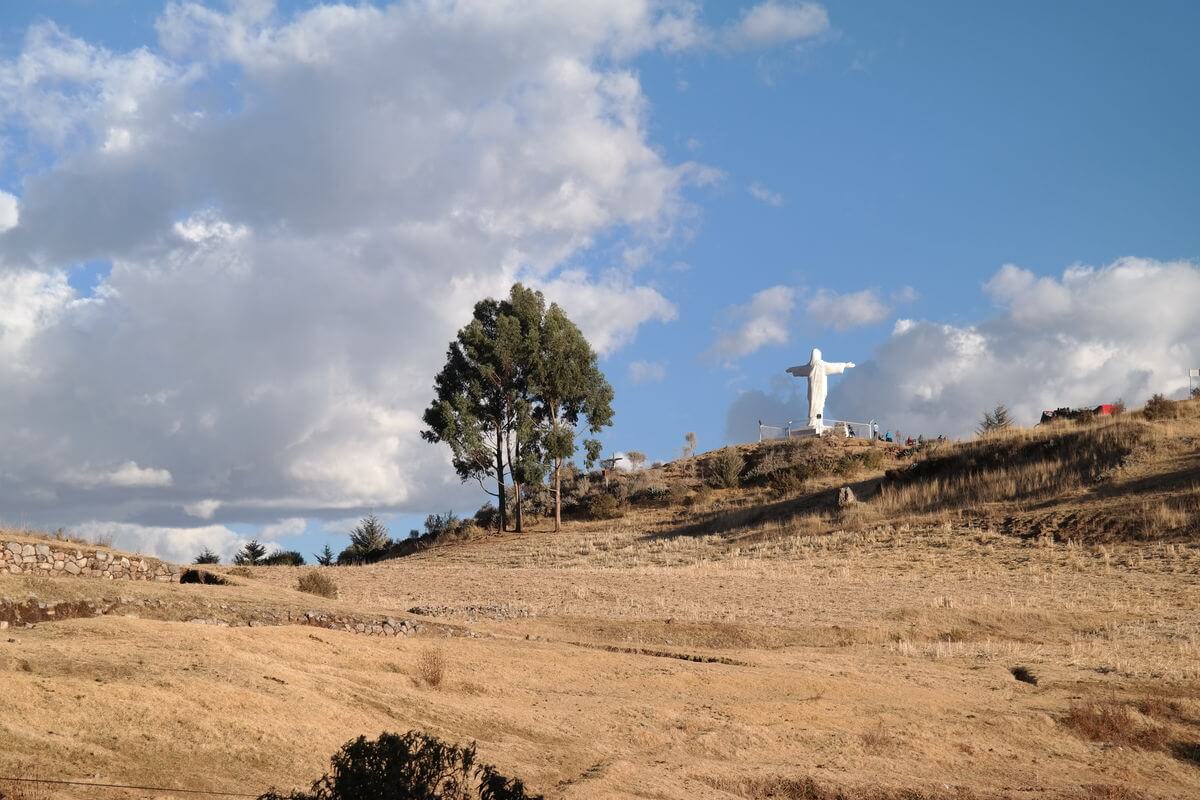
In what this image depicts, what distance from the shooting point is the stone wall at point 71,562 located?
18703 millimetres

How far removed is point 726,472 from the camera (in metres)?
60.7

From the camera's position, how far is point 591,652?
55.1ft

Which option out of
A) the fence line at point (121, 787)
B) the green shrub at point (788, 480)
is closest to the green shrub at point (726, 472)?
the green shrub at point (788, 480)

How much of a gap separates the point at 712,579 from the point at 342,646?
17.1 meters

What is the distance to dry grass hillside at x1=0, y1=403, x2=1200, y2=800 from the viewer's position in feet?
31.7

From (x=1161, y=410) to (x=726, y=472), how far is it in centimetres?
2222

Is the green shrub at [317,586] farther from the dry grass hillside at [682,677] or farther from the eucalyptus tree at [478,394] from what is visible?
the eucalyptus tree at [478,394]

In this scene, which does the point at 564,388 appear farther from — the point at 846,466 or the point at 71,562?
the point at 71,562

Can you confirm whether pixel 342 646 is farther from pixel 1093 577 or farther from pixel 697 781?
pixel 1093 577

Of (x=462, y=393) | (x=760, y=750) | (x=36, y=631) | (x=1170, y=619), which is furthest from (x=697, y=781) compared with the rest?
(x=462, y=393)

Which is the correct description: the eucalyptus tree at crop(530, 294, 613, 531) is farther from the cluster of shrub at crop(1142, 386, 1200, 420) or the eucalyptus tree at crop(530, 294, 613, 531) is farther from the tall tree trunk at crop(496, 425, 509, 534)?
the cluster of shrub at crop(1142, 386, 1200, 420)

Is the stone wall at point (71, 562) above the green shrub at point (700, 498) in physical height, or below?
below

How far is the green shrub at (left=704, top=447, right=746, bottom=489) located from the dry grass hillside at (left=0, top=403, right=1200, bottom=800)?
26197mm

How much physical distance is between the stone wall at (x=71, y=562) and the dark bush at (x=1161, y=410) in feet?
135
